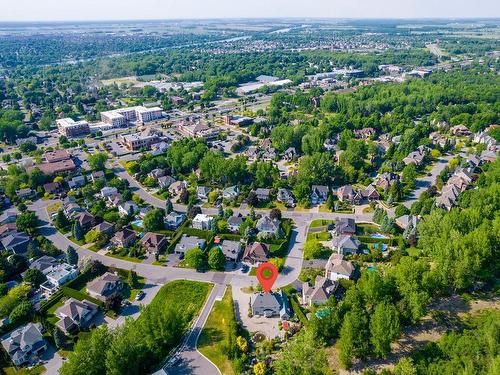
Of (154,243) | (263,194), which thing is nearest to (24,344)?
(154,243)

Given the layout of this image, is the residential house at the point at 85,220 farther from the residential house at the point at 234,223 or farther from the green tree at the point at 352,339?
the green tree at the point at 352,339

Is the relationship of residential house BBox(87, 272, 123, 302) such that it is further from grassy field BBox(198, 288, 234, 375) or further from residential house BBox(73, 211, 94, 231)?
residential house BBox(73, 211, 94, 231)

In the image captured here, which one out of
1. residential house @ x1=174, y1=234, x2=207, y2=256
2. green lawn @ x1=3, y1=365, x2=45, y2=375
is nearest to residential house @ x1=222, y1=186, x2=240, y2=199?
residential house @ x1=174, y1=234, x2=207, y2=256

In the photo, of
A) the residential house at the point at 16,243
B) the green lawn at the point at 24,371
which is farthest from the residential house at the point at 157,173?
the green lawn at the point at 24,371

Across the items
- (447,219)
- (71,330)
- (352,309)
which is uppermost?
(447,219)

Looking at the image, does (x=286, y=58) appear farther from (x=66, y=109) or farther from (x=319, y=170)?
(x=319, y=170)

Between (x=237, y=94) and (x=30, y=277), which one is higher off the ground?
(x=237, y=94)

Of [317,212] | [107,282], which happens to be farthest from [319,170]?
[107,282]
